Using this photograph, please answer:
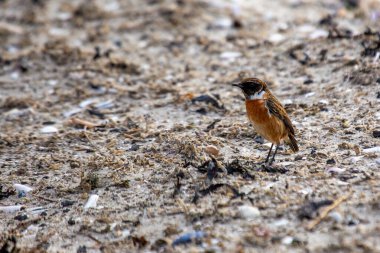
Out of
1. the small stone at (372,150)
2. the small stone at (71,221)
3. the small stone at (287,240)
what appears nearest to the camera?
the small stone at (287,240)

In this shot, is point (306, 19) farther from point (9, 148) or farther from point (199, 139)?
point (9, 148)

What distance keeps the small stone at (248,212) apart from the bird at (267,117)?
39.0 inches

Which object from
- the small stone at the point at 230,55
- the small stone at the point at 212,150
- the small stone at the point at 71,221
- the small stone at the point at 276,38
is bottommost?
the small stone at the point at 71,221

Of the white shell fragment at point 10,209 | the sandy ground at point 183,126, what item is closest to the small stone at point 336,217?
the sandy ground at point 183,126

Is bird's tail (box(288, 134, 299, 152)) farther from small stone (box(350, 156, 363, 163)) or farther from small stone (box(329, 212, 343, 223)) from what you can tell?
small stone (box(329, 212, 343, 223))

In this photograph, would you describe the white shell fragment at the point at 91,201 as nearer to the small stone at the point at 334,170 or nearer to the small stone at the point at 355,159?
the small stone at the point at 334,170

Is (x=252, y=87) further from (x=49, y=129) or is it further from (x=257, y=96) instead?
(x=49, y=129)

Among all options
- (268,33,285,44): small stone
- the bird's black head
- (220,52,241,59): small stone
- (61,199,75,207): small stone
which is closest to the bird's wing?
the bird's black head

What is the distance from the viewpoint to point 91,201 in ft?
19.5

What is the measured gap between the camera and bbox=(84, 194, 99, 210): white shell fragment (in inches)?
232

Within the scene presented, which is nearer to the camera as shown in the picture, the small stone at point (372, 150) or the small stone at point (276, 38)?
the small stone at point (372, 150)

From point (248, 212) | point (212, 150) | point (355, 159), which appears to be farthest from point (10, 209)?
point (355, 159)

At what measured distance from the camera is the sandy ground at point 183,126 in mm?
5254

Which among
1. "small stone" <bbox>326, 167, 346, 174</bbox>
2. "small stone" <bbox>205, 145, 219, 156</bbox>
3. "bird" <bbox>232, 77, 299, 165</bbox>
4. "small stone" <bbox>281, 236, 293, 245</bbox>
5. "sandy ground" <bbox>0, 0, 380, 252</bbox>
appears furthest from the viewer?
"small stone" <bbox>205, 145, 219, 156</bbox>
